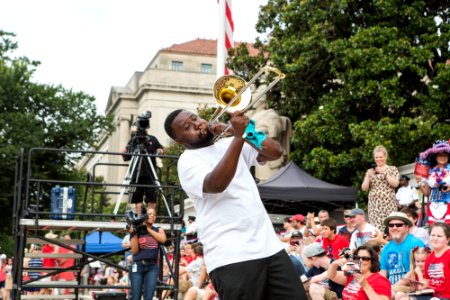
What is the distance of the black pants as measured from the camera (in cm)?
442

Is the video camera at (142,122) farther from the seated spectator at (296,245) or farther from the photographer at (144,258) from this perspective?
the seated spectator at (296,245)

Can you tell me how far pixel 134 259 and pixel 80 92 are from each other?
35920mm

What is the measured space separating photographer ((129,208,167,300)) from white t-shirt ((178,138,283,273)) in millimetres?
7232

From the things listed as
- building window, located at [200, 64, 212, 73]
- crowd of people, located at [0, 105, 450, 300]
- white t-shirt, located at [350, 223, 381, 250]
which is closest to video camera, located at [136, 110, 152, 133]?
crowd of people, located at [0, 105, 450, 300]

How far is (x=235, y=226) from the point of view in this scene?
4.50 meters

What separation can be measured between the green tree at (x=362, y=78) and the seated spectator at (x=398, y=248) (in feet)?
39.1

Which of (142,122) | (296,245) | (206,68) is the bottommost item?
(296,245)

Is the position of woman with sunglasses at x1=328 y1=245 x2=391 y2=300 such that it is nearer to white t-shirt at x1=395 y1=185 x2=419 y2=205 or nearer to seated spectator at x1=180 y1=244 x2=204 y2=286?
white t-shirt at x1=395 y1=185 x2=419 y2=205

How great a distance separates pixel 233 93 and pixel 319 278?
591cm

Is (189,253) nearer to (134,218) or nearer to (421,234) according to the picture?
(134,218)

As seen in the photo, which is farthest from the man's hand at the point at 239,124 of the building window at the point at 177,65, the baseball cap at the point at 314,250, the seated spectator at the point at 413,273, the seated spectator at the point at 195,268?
the building window at the point at 177,65

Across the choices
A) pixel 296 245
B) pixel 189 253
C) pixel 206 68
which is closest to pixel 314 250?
pixel 296 245

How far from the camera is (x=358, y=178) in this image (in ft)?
74.5

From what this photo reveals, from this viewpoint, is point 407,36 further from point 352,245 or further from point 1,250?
point 1,250
